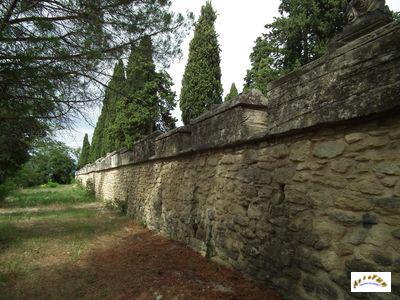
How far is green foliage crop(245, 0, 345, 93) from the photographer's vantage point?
1353cm

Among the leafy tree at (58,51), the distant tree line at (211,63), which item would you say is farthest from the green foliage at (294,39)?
the leafy tree at (58,51)

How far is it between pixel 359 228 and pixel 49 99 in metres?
5.06

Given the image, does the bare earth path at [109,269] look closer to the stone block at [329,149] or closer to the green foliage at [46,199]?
the stone block at [329,149]

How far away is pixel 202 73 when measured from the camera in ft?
39.5

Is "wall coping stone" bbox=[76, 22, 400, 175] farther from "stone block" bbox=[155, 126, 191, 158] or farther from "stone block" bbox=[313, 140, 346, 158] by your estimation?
"stone block" bbox=[155, 126, 191, 158]

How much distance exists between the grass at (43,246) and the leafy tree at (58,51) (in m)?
2.05

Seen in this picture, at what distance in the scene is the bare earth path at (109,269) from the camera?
335cm

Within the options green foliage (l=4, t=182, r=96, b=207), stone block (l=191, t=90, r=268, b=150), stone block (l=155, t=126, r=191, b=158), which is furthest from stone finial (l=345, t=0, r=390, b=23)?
green foliage (l=4, t=182, r=96, b=207)

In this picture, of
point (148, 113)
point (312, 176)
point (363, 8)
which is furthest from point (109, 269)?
point (148, 113)

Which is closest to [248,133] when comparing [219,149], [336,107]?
[219,149]

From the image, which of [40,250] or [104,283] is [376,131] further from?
[40,250]

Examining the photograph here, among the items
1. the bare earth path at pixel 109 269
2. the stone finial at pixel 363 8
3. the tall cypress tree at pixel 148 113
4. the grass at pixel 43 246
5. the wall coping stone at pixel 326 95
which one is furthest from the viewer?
the tall cypress tree at pixel 148 113

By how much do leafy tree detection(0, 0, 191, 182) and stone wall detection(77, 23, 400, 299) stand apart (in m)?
2.55

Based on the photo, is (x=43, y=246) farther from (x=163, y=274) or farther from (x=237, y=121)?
(x=237, y=121)
